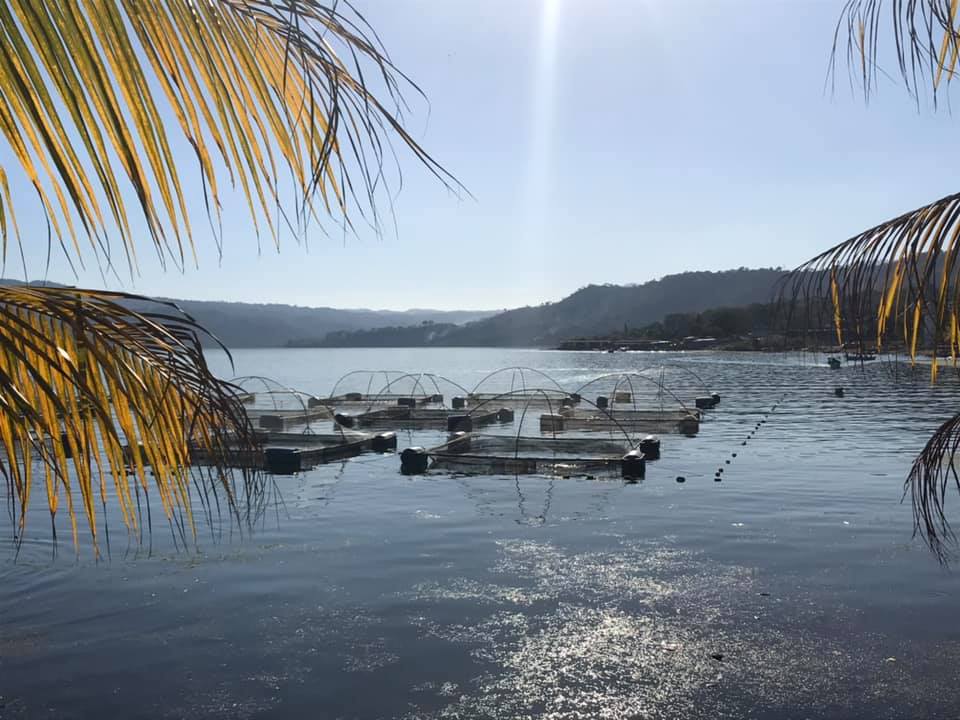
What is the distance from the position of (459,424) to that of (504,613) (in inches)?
1032

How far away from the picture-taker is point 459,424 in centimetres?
3941

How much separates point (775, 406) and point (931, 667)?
47.5 metres

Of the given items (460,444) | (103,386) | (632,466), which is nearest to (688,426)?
(460,444)

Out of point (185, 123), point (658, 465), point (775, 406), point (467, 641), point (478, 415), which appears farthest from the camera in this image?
point (775, 406)

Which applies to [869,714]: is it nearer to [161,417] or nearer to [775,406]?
[161,417]

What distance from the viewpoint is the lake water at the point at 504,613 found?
1016 cm

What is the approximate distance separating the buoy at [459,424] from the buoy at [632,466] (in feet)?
45.7

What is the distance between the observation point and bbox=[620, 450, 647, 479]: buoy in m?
25.7

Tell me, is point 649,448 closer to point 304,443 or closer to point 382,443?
point 382,443

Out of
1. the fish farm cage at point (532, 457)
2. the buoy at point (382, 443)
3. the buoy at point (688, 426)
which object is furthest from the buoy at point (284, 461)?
the buoy at point (688, 426)

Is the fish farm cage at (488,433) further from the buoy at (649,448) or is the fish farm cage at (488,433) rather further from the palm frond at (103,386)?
the palm frond at (103,386)

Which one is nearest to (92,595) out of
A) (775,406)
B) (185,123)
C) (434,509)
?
(434,509)

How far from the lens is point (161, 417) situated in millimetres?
3432

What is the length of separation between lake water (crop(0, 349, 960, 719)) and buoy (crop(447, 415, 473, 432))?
1509 cm
